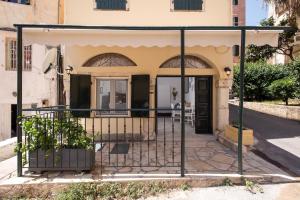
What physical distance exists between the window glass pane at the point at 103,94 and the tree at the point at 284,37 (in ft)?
43.0

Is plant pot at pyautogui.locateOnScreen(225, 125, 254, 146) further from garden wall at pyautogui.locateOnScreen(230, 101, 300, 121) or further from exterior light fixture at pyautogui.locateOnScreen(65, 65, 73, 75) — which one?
garden wall at pyautogui.locateOnScreen(230, 101, 300, 121)

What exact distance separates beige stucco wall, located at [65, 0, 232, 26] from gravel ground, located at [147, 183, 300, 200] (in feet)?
21.9

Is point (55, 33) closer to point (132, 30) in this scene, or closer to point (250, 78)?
point (132, 30)

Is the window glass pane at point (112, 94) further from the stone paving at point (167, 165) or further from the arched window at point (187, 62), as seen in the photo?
the stone paving at point (167, 165)

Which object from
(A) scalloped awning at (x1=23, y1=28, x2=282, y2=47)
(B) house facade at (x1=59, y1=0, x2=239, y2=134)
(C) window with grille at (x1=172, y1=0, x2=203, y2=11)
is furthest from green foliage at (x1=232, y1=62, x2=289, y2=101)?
(A) scalloped awning at (x1=23, y1=28, x2=282, y2=47)

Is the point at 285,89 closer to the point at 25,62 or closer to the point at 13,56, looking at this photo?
the point at 25,62

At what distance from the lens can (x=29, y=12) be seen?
15625mm

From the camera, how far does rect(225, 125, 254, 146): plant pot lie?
941cm

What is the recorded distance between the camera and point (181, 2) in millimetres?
11055

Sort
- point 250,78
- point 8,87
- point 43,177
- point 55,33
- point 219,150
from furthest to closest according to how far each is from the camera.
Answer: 1. point 250,78
2. point 8,87
3. point 219,150
4. point 55,33
5. point 43,177

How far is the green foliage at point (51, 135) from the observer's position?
21.1 ft

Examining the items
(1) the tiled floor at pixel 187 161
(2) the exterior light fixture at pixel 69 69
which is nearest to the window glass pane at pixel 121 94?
(2) the exterior light fixture at pixel 69 69

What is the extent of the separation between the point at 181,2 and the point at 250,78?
46.1ft

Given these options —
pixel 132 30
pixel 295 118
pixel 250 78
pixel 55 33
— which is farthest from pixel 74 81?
pixel 250 78
